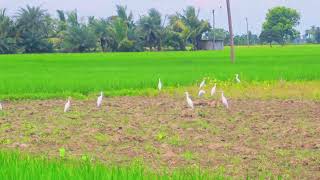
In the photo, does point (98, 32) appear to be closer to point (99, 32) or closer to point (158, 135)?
point (99, 32)

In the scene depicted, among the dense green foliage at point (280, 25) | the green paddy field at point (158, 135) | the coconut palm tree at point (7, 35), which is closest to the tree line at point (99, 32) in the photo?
the coconut palm tree at point (7, 35)

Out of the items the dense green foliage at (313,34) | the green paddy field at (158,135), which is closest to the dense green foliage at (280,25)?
the dense green foliage at (313,34)

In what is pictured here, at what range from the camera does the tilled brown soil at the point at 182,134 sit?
627 cm

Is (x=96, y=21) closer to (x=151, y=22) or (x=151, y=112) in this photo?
(x=151, y=22)

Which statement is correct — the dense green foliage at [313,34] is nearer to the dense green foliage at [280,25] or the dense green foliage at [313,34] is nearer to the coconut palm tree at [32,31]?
the dense green foliage at [280,25]

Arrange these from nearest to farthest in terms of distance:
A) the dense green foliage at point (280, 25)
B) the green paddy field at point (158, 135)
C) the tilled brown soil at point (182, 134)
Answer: the green paddy field at point (158, 135)
the tilled brown soil at point (182, 134)
the dense green foliage at point (280, 25)

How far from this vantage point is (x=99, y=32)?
5709cm

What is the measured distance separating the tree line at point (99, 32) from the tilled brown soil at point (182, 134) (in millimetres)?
40926

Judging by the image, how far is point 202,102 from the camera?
11812mm

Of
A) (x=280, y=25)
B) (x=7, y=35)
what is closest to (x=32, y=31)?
(x=7, y=35)

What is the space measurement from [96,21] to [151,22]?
511 centimetres

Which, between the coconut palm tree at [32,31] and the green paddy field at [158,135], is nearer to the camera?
the green paddy field at [158,135]

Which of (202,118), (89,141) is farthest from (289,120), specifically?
(89,141)

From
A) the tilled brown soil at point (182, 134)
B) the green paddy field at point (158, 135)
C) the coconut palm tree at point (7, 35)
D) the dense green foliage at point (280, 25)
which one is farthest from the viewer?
the dense green foliage at point (280, 25)
